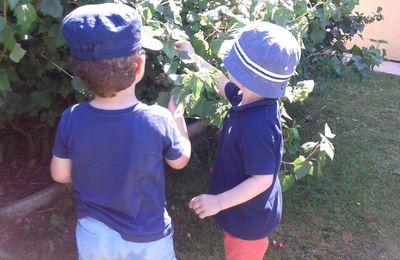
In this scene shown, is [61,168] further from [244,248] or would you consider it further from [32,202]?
[32,202]

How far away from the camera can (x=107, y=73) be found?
171 cm

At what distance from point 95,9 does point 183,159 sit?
569 millimetres

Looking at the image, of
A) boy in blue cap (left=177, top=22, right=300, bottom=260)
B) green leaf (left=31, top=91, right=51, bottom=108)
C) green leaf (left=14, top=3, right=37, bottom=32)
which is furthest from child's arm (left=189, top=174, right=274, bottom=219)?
green leaf (left=31, top=91, right=51, bottom=108)

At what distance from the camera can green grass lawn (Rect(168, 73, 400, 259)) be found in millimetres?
3305

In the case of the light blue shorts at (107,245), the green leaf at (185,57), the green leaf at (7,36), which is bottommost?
the light blue shorts at (107,245)

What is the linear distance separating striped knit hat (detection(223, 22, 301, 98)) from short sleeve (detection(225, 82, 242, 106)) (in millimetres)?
252

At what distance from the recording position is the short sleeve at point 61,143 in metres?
1.84

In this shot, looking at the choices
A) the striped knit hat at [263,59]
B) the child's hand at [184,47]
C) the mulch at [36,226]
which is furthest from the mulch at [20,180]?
the striped knit hat at [263,59]

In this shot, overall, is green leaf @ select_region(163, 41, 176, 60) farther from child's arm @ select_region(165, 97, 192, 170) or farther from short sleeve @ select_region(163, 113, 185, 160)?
short sleeve @ select_region(163, 113, 185, 160)

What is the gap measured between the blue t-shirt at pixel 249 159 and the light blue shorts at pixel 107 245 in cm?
40

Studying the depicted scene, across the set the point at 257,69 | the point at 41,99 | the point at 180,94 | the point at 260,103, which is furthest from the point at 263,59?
the point at 41,99

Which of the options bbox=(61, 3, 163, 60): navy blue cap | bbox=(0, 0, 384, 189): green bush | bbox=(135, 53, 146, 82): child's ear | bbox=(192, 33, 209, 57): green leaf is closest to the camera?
bbox=(61, 3, 163, 60): navy blue cap

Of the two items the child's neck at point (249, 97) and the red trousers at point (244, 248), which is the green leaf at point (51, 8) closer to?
the child's neck at point (249, 97)

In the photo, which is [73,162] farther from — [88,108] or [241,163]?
[241,163]
